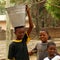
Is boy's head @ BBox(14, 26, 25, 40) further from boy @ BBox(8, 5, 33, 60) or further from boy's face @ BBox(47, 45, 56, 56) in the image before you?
boy's face @ BBox(47, 45, 56, 56)

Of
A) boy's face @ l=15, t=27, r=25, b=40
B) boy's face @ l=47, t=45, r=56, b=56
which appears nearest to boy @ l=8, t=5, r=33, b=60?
boy's face @ l=15, t=27, r=25, b=40

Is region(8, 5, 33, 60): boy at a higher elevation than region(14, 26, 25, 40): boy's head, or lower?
lower

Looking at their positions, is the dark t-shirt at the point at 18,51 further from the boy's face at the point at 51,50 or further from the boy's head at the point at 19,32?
the boy's face at the point at 51,50

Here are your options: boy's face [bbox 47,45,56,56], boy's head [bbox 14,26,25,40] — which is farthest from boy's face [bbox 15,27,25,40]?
boy's face [bbox 47,45,56,56]

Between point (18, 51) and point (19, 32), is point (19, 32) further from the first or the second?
point (18, 51)

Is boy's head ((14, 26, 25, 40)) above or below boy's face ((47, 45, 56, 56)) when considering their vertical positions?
above

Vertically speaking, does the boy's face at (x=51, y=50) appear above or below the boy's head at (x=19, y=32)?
below

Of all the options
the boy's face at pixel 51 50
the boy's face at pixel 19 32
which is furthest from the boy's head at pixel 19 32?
the boy's face at pixel 51 50

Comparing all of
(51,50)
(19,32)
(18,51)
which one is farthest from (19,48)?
(51,50)

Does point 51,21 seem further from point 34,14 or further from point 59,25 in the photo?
point 34,14

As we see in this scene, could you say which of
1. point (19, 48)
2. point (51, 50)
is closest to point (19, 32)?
point (19, 48)

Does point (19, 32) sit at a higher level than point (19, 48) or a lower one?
higher

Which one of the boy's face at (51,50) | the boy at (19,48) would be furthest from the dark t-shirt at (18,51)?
the boy's face at (51,50)

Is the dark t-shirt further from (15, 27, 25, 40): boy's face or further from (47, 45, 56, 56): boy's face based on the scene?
(47, 45, 56, 56): boy's face
